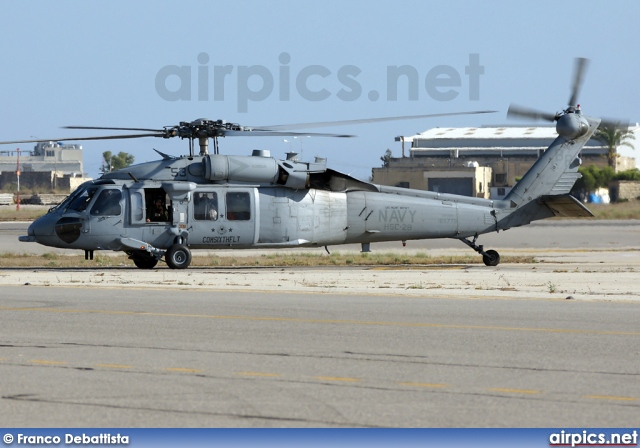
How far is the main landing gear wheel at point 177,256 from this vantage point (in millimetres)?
25266

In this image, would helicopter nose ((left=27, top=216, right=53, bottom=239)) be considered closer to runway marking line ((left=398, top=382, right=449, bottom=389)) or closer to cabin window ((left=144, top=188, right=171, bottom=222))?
cabin window ((left=144, top=188, right=171, bottom=222))

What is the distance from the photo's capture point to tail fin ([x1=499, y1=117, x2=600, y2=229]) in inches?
1113

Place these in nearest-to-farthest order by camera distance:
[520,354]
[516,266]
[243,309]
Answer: [520,354] < [243,309] < [516,266]

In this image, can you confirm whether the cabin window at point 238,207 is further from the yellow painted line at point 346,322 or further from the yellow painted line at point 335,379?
the yellow painted line at point 335,379

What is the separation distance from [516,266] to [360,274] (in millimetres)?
6249

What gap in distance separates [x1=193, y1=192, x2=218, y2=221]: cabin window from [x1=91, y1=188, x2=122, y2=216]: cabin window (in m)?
1.87

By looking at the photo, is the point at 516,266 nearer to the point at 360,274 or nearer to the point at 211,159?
the point at 360,274

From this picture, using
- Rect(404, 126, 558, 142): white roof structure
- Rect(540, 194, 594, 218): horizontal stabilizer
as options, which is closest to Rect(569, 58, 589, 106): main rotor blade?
Rect(540, 194, 594, 218): horizontal stabilizer

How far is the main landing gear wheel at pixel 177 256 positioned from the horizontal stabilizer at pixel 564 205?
1003cm

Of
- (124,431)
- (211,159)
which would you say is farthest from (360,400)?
(211,159)

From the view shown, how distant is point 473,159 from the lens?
4247 inches

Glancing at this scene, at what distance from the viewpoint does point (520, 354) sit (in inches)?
429

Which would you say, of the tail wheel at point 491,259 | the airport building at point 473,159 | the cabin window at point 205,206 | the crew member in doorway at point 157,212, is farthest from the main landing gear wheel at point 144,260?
the airport building at point 473,159

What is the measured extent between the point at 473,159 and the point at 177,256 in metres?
85.2
